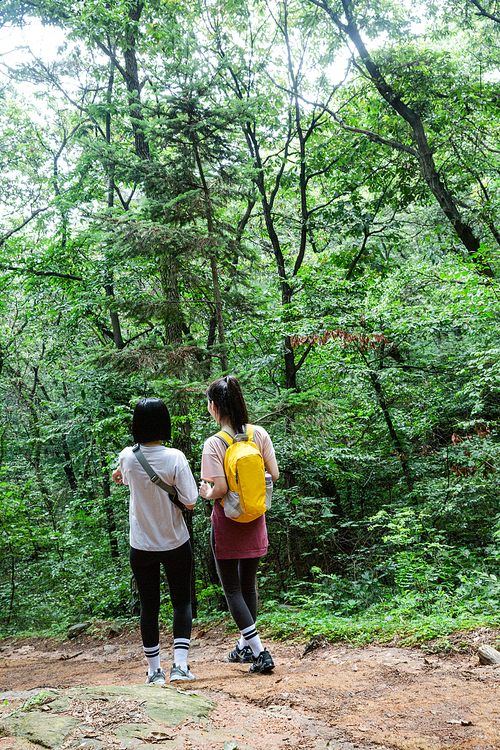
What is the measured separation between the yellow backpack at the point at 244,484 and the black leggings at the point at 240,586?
36 cm

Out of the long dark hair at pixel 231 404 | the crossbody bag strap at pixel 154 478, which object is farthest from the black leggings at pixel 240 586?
the long dark hair at pixel 231 404

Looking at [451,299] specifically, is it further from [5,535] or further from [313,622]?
[5,535]

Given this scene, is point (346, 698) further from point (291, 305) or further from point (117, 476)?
point (291, 305)

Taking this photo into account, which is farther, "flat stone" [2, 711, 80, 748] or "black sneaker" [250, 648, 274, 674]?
"black sneaker" [250, 648, 274, 674]

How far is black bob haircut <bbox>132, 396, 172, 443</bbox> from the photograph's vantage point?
10.9 ft

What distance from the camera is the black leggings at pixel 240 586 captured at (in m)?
3.41

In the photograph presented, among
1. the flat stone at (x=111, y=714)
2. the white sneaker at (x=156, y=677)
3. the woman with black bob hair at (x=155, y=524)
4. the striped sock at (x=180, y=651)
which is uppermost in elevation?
the woman with black bob hair at (x=155, y=524)

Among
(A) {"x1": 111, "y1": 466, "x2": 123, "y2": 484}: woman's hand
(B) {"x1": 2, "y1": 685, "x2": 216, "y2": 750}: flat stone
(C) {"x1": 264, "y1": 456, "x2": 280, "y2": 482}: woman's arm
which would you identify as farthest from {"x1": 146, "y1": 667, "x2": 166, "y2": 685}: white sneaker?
(C) {"x1": 264, "y1": 456, "x2": 280, "y2": 482}: woman's arm

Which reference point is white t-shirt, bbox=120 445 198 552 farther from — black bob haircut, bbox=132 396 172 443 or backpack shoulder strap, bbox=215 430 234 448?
backpack shoulder strap, bbox=215 430 234 448

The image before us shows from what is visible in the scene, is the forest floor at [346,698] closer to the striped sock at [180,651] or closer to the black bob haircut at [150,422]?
the striped sock at [180,651]

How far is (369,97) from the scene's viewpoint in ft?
38.1

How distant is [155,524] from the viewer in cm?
327

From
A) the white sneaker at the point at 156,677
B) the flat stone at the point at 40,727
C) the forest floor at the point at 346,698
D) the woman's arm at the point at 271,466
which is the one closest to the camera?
the flat stone at the point at 40,727

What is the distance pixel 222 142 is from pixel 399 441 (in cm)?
658
